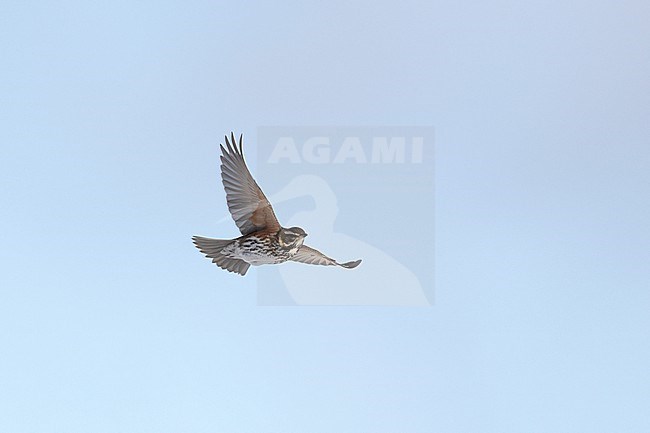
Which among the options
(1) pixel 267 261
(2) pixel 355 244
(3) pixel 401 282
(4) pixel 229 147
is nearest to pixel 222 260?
(1) pixel 267 261

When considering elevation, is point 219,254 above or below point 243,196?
below

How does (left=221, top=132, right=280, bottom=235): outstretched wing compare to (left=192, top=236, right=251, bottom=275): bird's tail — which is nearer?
(left=221, top=132, right=280, bottom=235): outstretched wing

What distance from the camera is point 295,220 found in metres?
2.28

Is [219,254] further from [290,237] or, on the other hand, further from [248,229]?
[290,237]

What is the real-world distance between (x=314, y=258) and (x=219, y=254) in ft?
0.92

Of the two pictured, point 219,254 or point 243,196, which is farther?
point 219,254

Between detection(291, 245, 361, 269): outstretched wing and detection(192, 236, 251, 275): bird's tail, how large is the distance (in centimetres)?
15

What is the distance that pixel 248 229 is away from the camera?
6.86ft


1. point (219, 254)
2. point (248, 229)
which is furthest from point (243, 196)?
point (219, 254)

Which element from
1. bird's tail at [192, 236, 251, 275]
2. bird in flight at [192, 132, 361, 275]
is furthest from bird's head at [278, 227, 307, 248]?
bird's tail at [192, 236, 251, 275]

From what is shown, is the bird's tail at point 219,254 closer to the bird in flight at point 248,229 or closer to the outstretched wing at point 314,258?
the bird in flight at point 248,229

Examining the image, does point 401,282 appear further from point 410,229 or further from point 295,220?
point 295,220

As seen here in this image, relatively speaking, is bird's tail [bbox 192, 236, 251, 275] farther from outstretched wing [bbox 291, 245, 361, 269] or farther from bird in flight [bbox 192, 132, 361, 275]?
outstretched wing [bbox 291, 245, 361, 269]

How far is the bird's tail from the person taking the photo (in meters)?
2.12
